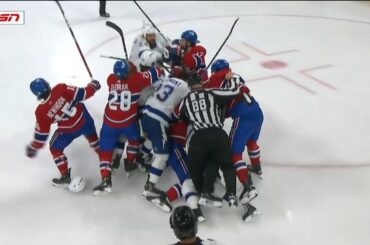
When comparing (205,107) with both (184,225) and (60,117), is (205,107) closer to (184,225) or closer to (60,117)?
(60,117)

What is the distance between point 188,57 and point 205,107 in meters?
0.80

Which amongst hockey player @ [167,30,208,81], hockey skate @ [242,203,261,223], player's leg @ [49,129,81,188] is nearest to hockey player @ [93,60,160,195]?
player's leg @ [49,129,81,188]

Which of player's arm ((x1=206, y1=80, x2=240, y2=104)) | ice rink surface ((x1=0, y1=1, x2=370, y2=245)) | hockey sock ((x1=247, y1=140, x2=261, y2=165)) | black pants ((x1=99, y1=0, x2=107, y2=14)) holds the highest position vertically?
player's arm ((x1=206, y1=80, x2=240, y2=104))

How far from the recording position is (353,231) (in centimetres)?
256

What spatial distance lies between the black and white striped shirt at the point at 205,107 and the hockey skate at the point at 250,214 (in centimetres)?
49

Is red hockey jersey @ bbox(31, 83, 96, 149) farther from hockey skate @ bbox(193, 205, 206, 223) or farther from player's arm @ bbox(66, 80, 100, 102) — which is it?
hockey skate @ bbox(193, 205, 206, 223)

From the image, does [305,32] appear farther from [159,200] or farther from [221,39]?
[159,200]

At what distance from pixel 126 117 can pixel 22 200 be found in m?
0.82

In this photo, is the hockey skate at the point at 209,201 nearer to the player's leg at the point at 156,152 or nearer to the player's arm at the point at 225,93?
the player's leg at the point at 156,152

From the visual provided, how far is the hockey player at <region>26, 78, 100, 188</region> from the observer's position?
278cm

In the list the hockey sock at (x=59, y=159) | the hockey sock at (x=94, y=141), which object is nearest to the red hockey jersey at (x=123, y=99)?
the hockey sock at (x=94, y=141)

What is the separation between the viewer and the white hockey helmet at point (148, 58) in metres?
3.07

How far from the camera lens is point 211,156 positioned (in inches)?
105

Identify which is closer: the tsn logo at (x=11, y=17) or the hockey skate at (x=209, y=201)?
the hockey skate at (x=209, y=201)
